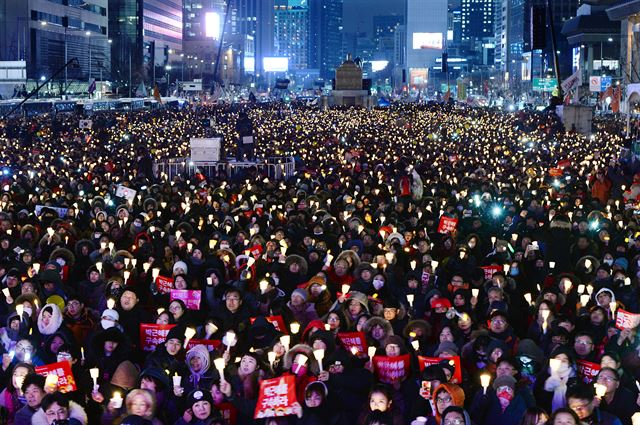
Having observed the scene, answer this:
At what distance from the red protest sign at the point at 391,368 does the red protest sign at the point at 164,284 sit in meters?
4.01

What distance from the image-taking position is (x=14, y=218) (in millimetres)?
18938

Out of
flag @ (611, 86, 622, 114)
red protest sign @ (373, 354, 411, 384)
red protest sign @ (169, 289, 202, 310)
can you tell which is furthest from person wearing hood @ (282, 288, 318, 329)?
flag @ (611, 86, 622, 114)

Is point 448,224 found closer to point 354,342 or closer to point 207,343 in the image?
point 354,342

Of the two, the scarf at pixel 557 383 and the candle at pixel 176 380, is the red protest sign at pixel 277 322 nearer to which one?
the candle at pixel 176 380

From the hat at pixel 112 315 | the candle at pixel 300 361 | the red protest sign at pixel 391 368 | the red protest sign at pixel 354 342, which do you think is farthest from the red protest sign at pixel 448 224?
the candle at pixel 300 361

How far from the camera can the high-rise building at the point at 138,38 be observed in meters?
135

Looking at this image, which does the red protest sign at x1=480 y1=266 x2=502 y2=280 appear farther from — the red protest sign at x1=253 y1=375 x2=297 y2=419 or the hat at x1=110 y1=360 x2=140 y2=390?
the red protest sign at x1=253 y1=375 x2=297 y2=419

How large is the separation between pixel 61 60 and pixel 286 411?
103 m

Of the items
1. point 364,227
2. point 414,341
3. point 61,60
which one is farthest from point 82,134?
point 61,60

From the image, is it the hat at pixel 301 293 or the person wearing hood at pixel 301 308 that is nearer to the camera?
the person wearing hood at pixel 301 308

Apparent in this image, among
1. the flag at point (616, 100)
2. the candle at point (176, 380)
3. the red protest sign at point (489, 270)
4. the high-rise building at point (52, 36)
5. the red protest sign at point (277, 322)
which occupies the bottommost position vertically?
the red protest sign at point (489, 270)

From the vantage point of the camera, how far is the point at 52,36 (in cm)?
10594

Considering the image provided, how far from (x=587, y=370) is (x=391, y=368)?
1459 mm

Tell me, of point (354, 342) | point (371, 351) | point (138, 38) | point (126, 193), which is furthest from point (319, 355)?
point (138, 38)
